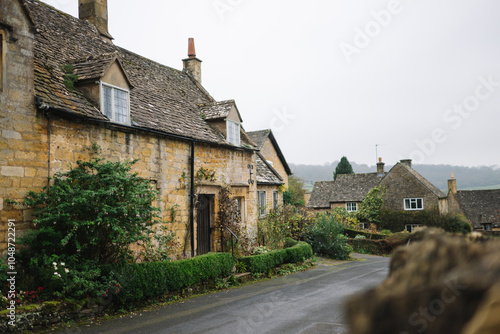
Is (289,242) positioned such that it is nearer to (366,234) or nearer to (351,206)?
(366,234)

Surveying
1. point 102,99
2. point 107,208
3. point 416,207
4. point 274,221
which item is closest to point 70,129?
point 102,99

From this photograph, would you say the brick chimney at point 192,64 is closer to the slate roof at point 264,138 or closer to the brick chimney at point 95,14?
the brick chimney at point 95,14

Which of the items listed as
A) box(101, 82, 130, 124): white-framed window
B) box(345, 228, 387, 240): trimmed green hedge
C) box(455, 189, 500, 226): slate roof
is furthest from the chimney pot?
box(455, 189, 500, 226): slate roof

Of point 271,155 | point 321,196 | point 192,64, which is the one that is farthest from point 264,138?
point 321,196

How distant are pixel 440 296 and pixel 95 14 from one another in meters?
19.4

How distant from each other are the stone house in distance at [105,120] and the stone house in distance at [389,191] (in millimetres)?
29829

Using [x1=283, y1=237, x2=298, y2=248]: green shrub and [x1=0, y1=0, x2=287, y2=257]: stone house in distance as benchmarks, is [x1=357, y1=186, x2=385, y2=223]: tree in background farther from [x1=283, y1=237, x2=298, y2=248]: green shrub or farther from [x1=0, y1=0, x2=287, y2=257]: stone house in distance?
[x1=0, y1=0, x2=287, y2=257]: stone house in distance

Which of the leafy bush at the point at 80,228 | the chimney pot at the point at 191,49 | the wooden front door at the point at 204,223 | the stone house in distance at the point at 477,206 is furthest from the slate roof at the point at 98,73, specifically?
the stone house in distance at the point at 477,206

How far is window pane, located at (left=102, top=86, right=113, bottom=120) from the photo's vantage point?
1186 centimetres

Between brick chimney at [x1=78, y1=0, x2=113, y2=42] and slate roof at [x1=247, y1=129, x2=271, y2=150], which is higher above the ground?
brick chimney at [x1=78, y1=0, x2=113, y2=42]

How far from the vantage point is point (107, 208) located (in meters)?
9.09

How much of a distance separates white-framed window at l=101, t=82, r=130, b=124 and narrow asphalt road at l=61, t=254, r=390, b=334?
6014mm

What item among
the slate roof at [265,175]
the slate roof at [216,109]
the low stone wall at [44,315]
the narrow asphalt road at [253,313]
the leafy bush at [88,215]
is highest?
the slate roof at [216,109]

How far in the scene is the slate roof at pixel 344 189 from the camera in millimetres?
47688
